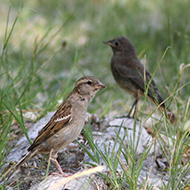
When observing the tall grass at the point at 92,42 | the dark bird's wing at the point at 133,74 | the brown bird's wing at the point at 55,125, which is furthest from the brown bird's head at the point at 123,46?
the brown bird's wing at the point at 55,125

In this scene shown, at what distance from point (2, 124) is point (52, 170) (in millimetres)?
777

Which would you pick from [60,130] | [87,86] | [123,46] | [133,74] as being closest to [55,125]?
[60,130]

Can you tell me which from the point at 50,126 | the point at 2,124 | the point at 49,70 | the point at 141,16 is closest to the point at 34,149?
the point at 50,126

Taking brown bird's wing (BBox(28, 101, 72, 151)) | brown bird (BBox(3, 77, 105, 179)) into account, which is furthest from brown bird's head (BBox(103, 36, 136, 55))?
brown bird's wing (BBox(28, 101, 72, 151))

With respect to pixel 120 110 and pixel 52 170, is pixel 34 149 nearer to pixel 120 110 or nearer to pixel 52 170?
pixel 52 170

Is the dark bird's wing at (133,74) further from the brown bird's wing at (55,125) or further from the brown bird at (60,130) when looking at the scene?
the brown bird's wing at (55,125)

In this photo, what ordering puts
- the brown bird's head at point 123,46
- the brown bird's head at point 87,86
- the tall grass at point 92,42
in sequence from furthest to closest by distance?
the brown bird's head at point 123,46, the tall grass at point 92,42, the brown bird's head at point 87,86

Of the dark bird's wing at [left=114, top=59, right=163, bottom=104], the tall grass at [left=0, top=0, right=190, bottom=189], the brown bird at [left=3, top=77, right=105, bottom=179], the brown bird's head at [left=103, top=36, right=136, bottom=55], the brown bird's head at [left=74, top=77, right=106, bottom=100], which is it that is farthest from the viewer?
the brown bird's head at [left=103, top=36, right=136, bottom=55]

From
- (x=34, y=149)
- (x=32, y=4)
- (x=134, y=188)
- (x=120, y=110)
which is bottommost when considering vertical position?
(x=120, y=110)

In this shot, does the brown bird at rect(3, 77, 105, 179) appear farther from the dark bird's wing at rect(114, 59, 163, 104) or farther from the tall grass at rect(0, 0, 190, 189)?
the dark bird's wing at rect(114, 59, 163, 104)

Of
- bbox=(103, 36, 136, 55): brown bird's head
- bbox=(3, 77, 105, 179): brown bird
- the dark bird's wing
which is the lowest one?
the dark bird's wing

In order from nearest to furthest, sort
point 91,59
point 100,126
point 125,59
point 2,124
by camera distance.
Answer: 1. point 2,124
2. point 100,126
3. point 125,59
4. point 91,59

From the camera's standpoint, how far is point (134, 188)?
313 cm

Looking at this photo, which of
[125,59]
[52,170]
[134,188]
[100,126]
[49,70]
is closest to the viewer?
[134,188]
